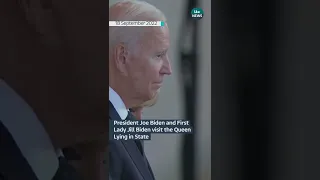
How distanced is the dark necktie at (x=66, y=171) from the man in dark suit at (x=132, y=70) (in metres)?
0.20

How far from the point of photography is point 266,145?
1973 mm

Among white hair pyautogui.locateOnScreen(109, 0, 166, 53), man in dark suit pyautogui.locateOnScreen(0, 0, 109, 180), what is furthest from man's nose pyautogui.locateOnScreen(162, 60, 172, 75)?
man in dark suit pyautogui.locateOnScreen(0, 0, 109, 180)

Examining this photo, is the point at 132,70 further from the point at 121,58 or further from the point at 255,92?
the point at 255,92

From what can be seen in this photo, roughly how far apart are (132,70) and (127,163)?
0.44 metres

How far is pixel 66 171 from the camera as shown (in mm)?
2098

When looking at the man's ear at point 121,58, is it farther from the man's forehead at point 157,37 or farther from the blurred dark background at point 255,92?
the blurred dark background at point 255,92

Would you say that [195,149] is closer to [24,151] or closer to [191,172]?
[191,172]

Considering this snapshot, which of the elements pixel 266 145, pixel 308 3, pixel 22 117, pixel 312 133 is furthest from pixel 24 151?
pixel 308 3

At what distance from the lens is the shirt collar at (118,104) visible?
2033mm

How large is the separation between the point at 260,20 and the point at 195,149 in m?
0.66

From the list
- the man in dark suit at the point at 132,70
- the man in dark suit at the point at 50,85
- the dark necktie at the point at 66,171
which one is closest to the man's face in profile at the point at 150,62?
the man in dark suit at the point at 132,70

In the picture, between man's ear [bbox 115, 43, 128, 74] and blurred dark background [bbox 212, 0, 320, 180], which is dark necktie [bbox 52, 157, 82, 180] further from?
blurred dark background [bbox 212, 0, 320, 180]

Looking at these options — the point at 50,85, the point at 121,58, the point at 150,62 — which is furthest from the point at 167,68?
the point at 50,85

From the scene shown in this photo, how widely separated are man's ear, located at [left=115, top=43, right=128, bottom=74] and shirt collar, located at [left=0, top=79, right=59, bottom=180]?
0.50 meters
